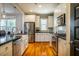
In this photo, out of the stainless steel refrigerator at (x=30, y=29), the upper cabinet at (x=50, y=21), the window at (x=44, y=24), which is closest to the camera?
the stainless steel refrigerator at (x=30, y=29)

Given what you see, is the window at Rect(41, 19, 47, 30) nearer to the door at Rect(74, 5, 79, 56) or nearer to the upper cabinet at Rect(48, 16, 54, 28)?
the upper cabinet at Rect(48, 16, 54, 28)

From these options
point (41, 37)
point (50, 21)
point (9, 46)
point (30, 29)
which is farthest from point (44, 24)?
point (9, 46)

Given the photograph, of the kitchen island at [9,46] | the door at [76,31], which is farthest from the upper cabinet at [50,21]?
the door at [76,31]

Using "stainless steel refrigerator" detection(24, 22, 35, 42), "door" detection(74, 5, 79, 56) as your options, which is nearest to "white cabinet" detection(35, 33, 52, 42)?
"stainless steel refrigerator" detection(24, 22, 35, 42)

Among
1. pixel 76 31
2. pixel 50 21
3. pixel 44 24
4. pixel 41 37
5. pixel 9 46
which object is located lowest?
pixel 41 37

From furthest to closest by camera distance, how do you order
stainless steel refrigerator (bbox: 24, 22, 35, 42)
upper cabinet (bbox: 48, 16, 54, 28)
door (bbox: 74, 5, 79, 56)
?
1. upper cabinet (bbox: 48, 16, 54, 28)
2. stainless steel refrigerator (bbox: 24, 22, 35, 42)
3. door (bbox: 74, 5, 79, 56)

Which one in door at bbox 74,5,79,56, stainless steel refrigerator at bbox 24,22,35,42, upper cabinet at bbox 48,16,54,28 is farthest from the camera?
upper cabinet at bbox 48,16,54,28

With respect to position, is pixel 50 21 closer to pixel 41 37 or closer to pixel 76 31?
pixel 41 37

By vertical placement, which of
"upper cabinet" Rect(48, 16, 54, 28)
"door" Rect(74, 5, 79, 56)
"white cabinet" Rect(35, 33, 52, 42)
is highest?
"upper cabinet" Rect(48, 16, 54, 28)

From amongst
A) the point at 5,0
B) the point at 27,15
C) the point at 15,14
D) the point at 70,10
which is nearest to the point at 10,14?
the point at 15,14

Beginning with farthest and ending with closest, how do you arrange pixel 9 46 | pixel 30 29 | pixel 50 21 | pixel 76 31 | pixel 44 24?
1. pixel 44 24
2. pixel 50 21
3. pixel 30 29
4. pixel 9 46
5. pixel 76 31

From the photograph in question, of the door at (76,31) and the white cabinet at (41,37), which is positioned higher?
the door at (76,31)

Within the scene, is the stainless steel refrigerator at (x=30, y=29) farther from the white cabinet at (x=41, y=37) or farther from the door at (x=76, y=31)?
the door at (x=76, y=31)

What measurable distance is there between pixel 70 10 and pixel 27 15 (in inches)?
275
